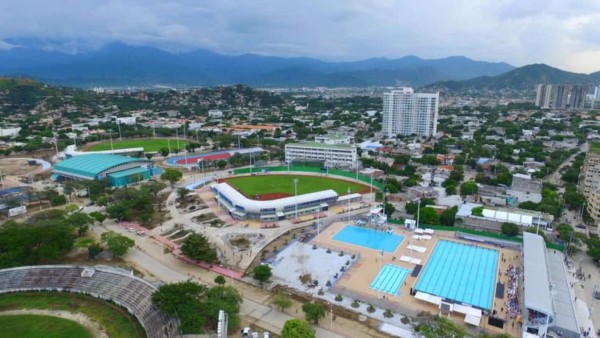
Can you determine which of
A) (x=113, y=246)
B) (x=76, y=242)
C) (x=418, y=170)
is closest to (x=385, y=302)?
(x=113, y=246)

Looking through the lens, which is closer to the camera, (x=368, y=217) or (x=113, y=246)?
(x=113, y=246)

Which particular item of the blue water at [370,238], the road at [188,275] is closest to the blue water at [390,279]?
the blue water at [370,238]

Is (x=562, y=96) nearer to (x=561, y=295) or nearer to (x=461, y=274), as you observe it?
(x=461, y=274)

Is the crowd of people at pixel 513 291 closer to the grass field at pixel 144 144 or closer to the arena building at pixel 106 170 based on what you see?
the arena building at pixel 106 170

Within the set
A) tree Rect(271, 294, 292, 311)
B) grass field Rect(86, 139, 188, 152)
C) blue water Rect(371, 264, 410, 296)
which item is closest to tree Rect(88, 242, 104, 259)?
tree Rect(271, 294, 292, 311)

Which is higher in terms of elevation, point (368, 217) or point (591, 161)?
point (591, 161)

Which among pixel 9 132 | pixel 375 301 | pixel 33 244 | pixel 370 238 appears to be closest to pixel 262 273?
pixel 375 301

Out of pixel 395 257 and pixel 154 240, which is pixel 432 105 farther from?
pixel 154 240
